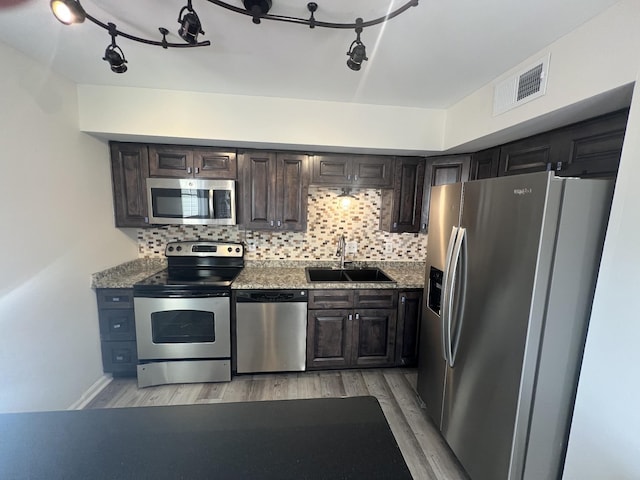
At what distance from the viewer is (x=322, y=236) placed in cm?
304

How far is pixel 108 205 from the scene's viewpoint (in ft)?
8.13

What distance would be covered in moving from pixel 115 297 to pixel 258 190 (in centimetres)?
155

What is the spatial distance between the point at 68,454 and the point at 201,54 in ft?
6.39

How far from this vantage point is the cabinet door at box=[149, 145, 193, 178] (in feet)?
8.20

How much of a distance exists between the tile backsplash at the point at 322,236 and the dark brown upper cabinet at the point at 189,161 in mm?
610

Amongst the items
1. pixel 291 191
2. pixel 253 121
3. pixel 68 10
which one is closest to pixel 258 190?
pixel 291 191

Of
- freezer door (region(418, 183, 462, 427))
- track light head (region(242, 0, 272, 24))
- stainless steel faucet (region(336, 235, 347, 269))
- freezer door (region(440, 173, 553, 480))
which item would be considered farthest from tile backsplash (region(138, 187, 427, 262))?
track light head (region(242, 0, 272, 24))

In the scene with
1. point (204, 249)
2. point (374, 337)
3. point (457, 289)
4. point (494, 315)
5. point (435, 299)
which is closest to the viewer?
point (494, 315)

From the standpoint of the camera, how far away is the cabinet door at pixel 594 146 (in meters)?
Result: 1.36

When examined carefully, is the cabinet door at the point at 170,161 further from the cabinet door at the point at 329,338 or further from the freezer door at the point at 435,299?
the freezer door at the point at 435,299

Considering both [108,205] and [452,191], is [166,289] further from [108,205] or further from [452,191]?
[452,191]

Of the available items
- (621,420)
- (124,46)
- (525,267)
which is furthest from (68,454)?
(124,46)

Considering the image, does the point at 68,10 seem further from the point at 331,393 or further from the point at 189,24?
the point at 331,393

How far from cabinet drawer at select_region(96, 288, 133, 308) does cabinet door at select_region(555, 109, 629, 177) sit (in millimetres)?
3306
